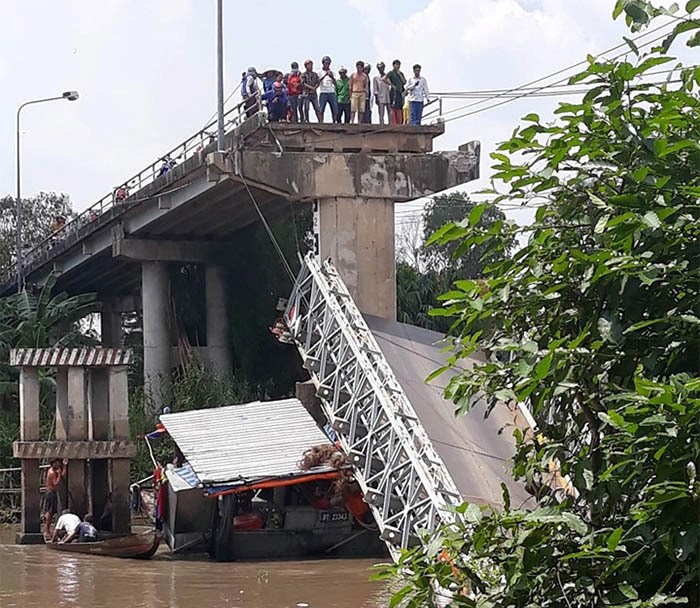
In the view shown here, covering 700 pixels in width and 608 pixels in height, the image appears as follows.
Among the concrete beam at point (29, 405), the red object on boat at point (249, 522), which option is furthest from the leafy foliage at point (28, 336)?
the red object on boat at point (249, 522)

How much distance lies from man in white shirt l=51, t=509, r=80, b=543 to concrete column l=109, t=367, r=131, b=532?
Result: 90 centimetres

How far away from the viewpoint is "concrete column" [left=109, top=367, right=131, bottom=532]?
2492 centimetres

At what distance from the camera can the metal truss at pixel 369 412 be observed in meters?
16.9

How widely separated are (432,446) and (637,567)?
13131 millimetres

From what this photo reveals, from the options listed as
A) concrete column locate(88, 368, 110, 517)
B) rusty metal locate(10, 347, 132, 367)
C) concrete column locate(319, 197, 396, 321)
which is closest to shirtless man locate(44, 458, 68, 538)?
concrete column locate(88, 368, 110, 517)

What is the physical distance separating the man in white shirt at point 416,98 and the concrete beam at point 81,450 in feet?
31.2

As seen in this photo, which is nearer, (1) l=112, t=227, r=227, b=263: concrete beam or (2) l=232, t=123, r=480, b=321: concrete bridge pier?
(2) l=232, t=123, r=480, b=321: concrete bridge pier

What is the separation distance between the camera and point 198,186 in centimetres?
3198

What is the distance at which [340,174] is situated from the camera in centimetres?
2659

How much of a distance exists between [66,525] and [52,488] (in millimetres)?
2102

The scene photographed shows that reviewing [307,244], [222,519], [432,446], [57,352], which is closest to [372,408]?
[432,446]

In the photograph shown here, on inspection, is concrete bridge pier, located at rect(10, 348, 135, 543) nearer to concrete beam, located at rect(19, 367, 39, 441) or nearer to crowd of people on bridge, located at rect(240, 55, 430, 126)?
concrete beam, located at rect(19, 367, 39, 441)

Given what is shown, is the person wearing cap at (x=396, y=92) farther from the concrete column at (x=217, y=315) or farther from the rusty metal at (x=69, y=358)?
the concrete column at (x=217, y=315)

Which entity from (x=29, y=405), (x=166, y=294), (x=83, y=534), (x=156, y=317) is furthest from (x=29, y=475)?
(x=166, y=294)
